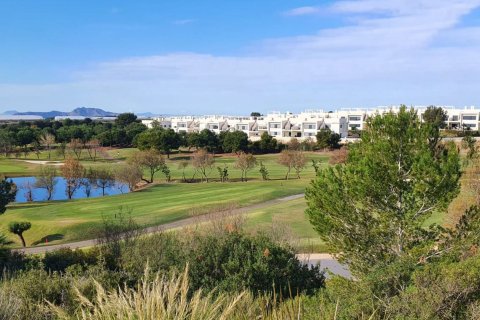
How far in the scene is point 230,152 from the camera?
103 metres

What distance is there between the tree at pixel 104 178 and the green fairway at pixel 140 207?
7.78 meters

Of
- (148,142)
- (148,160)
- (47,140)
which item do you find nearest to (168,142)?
(148,142)

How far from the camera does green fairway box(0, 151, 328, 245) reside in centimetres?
3641

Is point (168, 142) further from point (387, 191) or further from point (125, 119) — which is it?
point (387, 191)

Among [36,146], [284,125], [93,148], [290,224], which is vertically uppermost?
[284,125]

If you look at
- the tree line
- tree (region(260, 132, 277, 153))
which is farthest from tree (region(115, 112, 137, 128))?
tree (region(260, 132, 277, 153))

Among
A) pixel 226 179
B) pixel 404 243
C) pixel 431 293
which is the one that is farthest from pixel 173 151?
pixel 431 293

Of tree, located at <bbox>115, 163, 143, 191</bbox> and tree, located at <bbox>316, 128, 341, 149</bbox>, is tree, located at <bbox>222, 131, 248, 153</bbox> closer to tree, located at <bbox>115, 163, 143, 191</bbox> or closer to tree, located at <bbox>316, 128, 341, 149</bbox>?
tree, located at <bbox>316, 128, 341, 149</bbox>

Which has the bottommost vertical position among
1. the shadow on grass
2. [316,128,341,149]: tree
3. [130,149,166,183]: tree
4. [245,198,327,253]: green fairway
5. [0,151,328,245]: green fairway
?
the shadow on grass

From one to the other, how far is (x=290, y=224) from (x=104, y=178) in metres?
37.4

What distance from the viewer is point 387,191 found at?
52.6 feet

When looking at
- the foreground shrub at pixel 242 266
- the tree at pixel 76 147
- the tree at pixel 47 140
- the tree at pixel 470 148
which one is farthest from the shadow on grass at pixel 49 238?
the tree at pixel 47 140

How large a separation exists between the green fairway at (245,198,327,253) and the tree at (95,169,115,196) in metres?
30.1

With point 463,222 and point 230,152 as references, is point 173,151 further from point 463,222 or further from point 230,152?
point 463,222
